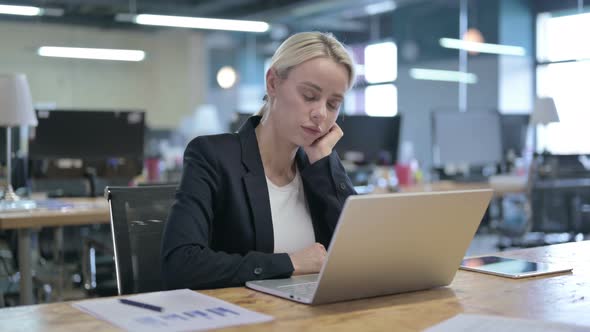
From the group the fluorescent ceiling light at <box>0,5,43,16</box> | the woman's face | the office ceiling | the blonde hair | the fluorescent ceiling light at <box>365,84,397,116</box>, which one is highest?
the office ceiling

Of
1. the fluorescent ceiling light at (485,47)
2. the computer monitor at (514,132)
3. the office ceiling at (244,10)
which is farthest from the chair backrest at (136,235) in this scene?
the fluorescent ceiling light at (485,47)

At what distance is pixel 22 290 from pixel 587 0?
7.59 m

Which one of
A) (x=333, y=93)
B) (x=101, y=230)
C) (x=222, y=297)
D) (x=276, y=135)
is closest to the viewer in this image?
(x=222, y=297)

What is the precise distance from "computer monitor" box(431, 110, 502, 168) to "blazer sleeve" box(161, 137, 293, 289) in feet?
12.2

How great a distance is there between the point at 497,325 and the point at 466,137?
4.43 m

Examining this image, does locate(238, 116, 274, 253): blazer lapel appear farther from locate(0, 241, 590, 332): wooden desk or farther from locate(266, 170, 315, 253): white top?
locate(0, 241, 590, 332): wooden desk

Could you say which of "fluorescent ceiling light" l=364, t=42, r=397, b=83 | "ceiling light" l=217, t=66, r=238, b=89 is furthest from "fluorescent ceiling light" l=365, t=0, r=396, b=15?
"ceiling light" l=217, t=66, r=238, b=89

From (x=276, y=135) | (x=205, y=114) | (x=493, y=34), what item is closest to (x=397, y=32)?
(x=493, y=34)

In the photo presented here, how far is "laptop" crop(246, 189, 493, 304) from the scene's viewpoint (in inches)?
43.1

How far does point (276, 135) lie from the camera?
1701 mm

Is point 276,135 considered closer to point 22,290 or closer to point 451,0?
point 22,290

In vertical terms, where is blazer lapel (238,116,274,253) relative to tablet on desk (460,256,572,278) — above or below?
above

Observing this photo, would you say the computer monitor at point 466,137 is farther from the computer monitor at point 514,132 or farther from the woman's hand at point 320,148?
the woman's hand at point 320,148

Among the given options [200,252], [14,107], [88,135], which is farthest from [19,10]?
[200,252]
